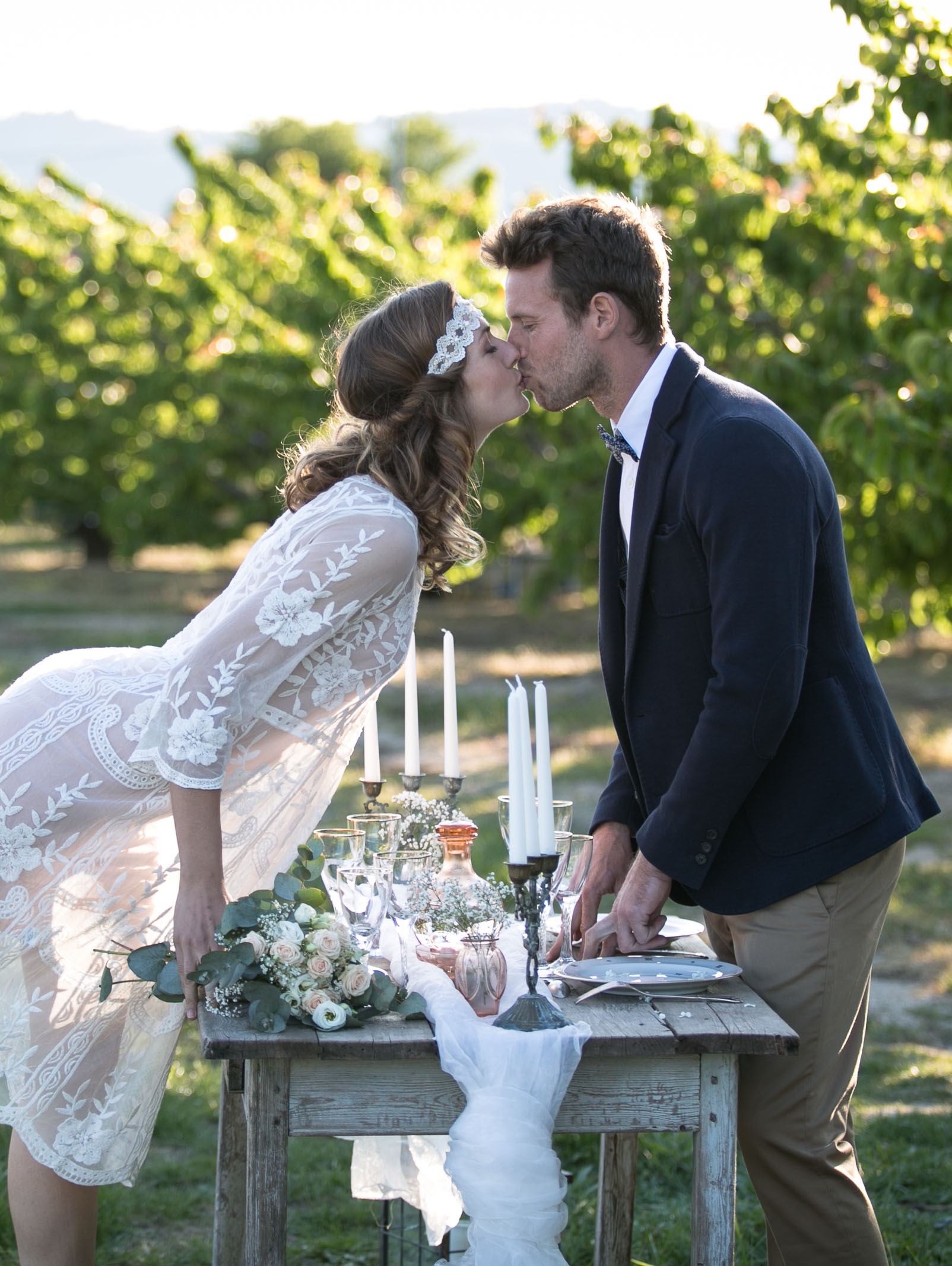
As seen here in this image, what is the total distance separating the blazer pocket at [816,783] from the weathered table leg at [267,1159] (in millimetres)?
967

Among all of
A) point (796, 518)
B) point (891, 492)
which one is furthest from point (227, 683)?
point (891, 492)

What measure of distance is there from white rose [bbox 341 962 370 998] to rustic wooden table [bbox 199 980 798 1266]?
0.20 ft

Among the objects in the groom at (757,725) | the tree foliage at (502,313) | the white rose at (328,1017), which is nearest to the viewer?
the white rose at (328,1017)

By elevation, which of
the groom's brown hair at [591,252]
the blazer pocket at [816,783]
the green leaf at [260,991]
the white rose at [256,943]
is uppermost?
the groom's brown hair at [591,252]

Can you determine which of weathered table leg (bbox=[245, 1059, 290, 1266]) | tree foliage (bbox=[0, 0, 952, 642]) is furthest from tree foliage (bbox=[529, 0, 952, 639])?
weathered table leg (bbox=[245, 1059, 290, 1266])

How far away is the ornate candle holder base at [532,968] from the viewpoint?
2.29 m

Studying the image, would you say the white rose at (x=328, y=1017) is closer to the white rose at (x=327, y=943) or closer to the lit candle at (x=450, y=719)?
the white rose at (x=327, y=943)

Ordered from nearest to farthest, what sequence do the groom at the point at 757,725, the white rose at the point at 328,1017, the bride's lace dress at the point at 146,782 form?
the white rose at the point at 328,1017
the groom at the point at 757,725
the bride's lace dress at the point at 146,782

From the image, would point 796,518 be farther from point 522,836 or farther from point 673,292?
point 673,292

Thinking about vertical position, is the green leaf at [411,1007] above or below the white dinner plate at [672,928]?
above

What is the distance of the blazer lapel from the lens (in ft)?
8.89

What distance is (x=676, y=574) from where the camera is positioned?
2.71 meters

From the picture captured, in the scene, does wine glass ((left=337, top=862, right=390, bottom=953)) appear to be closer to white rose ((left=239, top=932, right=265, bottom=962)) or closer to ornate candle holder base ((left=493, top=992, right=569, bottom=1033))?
white rose ((left=239, top=932, right=265, bottom=962))

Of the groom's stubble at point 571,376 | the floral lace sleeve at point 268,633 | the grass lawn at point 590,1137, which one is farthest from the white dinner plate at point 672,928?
the grass lawn at point 590,1137
